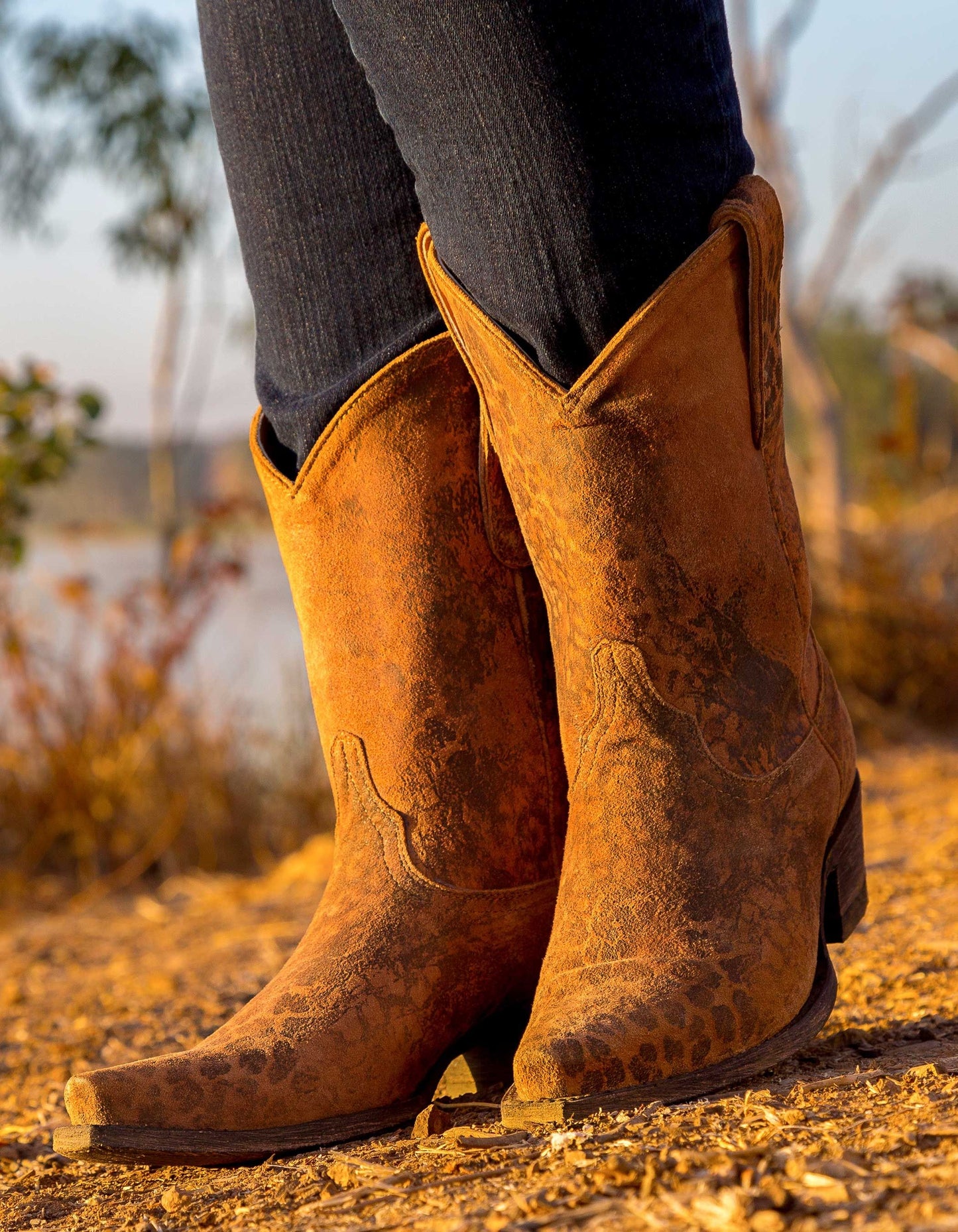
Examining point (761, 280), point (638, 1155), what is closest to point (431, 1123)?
point (638, 1155)

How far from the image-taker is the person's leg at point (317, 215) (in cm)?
117

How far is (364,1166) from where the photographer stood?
892 millimetres

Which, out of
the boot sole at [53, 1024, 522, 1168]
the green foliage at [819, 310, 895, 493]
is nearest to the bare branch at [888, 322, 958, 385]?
the boot sole at [53, 1024, 522, 1168]

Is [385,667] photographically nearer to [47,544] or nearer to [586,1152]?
[586,1152]

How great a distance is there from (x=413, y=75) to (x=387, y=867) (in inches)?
26.9

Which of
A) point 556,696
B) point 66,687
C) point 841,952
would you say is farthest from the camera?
point 66,687

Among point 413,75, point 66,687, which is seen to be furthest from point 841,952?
point 66,687

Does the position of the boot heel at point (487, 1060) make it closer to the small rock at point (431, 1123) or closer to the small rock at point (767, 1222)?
the small rock at point (431, 1123)

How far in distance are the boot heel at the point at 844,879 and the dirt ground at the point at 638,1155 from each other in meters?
0.11

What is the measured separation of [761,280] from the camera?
3.46 ft

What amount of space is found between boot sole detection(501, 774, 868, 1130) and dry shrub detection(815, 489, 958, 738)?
396 cm

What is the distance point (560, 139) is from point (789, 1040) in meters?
0.75

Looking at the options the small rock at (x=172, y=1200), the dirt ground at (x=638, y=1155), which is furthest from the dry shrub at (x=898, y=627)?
the small rock at (x=172, y=1200)

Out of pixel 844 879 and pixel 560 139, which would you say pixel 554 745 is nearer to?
pixel 844 879
